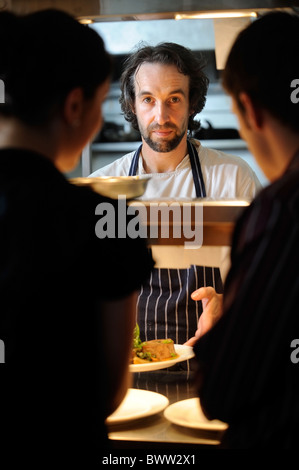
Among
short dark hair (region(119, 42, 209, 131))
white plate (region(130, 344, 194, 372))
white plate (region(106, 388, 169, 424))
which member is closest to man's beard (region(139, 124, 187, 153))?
short dark hair (region(119, 42, 209, 131))

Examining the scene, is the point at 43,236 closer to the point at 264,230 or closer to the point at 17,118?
the point at 17,118

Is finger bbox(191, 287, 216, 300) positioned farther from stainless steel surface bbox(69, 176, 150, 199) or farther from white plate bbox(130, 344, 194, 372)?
stainless steel surface bbox(69, 176, 150, 199)

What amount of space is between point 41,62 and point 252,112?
388 millimetres

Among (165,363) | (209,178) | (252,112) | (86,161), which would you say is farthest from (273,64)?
(86,161)

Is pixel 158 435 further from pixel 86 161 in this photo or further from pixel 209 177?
pixel 86 161

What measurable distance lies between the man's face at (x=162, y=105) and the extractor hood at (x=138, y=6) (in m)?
0.84

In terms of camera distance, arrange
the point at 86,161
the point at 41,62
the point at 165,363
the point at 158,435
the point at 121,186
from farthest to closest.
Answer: the point at 86,161 → the point at 165,363 → the point at 158,435 → the point at 121,186 → the point at 41,62

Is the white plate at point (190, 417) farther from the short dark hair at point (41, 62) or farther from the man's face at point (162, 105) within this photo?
the man's face at point (162, 105)

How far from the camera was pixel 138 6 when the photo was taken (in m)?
2.25

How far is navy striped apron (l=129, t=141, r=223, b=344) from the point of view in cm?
255

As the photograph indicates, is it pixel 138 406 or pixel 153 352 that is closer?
pixel 138 406

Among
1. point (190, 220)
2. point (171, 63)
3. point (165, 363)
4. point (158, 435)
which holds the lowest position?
point (158, 435)

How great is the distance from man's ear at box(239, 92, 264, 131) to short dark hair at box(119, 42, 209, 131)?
2.18 meters

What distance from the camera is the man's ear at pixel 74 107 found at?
41.9 inches
